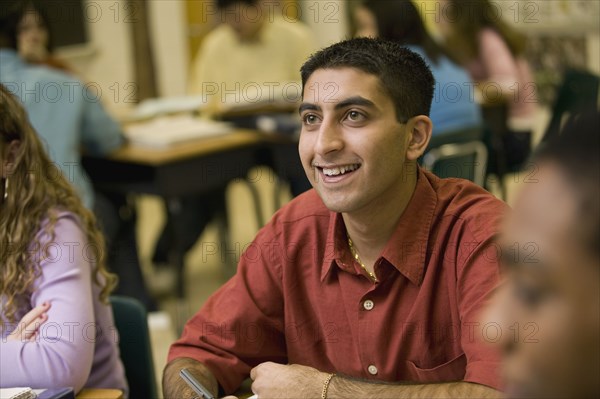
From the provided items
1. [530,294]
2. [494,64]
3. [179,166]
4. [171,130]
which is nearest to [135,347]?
[530,294]

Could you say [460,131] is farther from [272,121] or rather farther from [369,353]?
[369,353]

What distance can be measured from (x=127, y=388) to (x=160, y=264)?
2.92 m

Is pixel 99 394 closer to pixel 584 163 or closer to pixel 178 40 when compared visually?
pixel 584 163

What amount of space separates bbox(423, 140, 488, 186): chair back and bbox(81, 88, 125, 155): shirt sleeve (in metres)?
1.47

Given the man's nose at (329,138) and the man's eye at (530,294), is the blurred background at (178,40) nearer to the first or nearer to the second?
the man's nose at (329,138)

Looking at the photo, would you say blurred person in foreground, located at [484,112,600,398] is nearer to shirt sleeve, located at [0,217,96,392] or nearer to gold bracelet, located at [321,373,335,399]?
gold bracelet, located at [321,373,335,399]

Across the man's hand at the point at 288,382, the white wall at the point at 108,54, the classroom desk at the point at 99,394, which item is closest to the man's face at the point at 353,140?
the man's hand at the point at 288,382

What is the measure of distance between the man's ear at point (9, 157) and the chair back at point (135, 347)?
1.24 ft

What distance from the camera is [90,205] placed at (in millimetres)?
3668

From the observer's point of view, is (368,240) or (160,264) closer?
(368,240)

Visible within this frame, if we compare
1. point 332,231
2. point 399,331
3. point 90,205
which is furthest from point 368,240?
point 90,205

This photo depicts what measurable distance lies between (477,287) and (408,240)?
0.17 metres

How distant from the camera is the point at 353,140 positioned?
5.37 feet

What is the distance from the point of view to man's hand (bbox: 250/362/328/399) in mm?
1527
